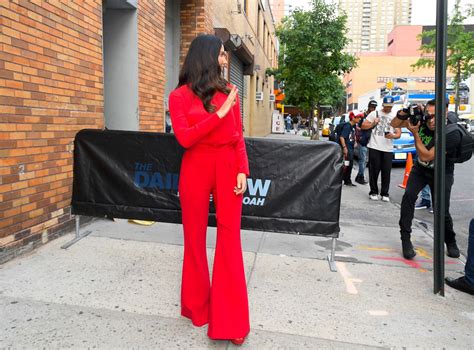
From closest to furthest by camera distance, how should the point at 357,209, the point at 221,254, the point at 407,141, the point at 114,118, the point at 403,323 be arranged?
1. the point at 221,254
2. the point at 403,323
3. the point at 114,118
4. the point at 357,209
5. the point at 407,141

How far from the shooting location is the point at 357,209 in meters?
7.62

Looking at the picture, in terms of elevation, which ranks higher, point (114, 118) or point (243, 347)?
point (114, 118)

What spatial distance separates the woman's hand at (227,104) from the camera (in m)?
2.53

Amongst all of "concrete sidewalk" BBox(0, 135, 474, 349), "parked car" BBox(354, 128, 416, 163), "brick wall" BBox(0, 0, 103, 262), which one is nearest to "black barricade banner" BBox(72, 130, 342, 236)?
"brick wall" BBox(0, 0, 103, 262)

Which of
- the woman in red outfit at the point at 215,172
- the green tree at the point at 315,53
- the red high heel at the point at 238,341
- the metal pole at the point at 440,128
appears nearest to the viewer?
the woman in red outfit at the point at 215,172

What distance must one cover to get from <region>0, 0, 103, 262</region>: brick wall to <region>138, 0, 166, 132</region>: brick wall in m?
1.34

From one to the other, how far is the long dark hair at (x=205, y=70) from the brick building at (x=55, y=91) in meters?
2.21

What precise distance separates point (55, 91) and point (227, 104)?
113 inches

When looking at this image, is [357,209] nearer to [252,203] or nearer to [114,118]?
[252,203]

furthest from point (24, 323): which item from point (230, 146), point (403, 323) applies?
point (403, 323)

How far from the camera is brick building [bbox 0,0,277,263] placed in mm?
3969

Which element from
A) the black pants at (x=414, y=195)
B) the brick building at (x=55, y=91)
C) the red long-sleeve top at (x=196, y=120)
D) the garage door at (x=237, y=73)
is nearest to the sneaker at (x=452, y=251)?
the black pants at (x=414, y=195)

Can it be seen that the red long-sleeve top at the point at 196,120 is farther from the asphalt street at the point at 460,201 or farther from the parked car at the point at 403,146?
the parked car at the point at 403,146

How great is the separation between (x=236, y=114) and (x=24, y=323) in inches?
83.0
